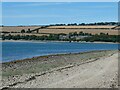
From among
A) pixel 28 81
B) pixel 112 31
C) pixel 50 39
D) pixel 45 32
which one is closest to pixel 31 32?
pixel 45 32

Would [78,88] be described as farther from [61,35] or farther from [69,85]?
[61,35]

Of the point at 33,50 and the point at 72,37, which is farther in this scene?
the point at 72,37

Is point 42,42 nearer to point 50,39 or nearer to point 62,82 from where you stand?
point 50,39

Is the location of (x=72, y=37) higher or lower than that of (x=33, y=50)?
higher

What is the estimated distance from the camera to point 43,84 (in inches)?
718

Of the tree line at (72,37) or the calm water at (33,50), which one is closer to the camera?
the calm water at (33,50)

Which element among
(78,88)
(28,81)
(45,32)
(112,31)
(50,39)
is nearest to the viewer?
(78,88)

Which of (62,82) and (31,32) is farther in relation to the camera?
(31,32)

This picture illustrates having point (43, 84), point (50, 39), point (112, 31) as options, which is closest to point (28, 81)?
point (43, 84)

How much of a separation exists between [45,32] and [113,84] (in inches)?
4990

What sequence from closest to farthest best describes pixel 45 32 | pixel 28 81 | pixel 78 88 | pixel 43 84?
pixel 78 88 → pixel 43 84 → pixel 28 81 → pixel 45 32

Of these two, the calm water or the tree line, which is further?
the tree line

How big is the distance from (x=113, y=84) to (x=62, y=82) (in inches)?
93.5

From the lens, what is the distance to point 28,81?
64.7 ft
